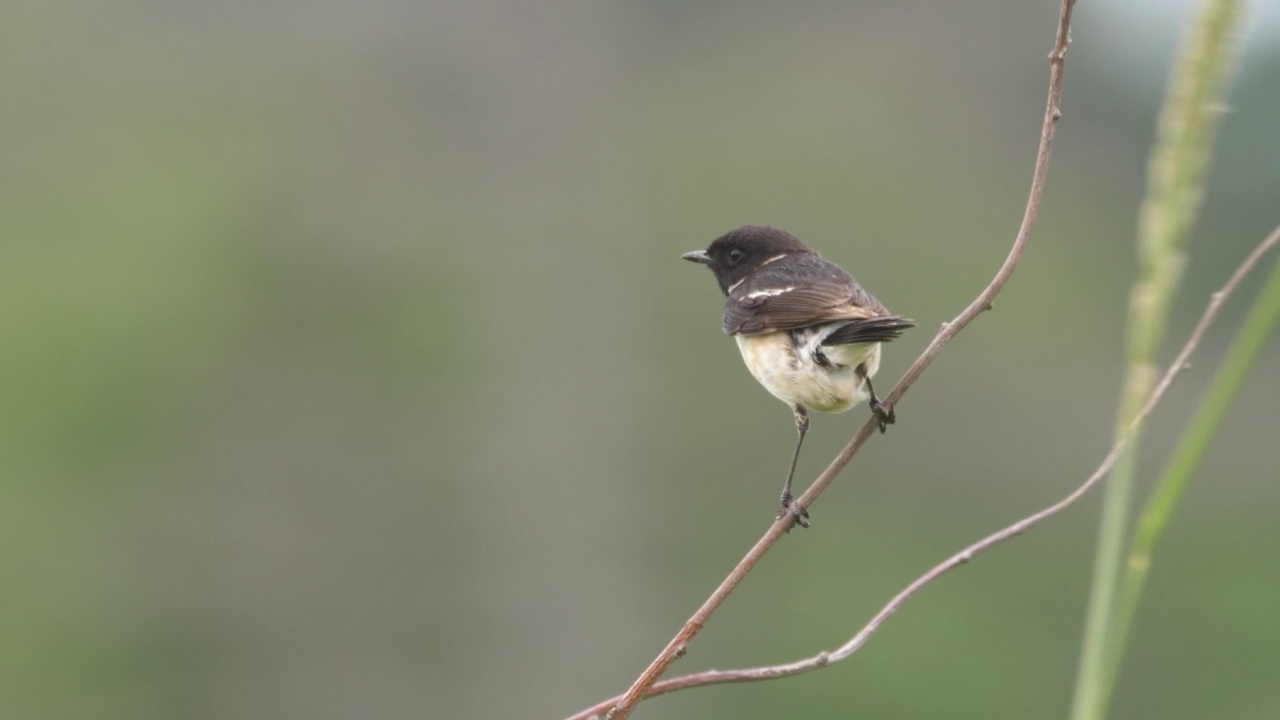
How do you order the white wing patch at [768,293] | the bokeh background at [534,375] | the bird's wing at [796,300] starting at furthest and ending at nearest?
the bokeh background at [534,375], the white wing patch at [768,293], the bird's wing at [796,300]

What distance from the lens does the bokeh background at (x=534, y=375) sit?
61.0 feet

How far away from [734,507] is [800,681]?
8.23ft

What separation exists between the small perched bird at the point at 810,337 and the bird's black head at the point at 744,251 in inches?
18.1


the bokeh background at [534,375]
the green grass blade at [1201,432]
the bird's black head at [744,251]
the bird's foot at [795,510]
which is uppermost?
the green grass blade at [1201,432]

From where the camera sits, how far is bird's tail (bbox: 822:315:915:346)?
129 inches

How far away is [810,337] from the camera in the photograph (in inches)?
152

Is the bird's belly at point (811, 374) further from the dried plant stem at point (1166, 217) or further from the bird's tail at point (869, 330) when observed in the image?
the dried plant stem at point (1166, 217)

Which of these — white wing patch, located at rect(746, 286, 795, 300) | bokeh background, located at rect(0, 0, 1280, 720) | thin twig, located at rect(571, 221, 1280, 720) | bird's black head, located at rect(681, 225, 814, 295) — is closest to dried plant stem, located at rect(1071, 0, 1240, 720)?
thin twig, located at rect(571, 221, 1280, 720)

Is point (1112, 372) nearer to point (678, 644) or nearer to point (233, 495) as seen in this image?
point (233, 495)

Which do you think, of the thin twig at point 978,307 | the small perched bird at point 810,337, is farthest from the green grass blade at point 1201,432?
the small perched bird at point 810,337

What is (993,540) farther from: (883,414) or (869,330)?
(869,330)

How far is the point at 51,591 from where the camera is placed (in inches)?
715

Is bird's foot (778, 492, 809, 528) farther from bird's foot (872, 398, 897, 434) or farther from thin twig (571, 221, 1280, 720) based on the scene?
thin twig (571, 221, 1280, 720)

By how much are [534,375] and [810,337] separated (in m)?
16.0
